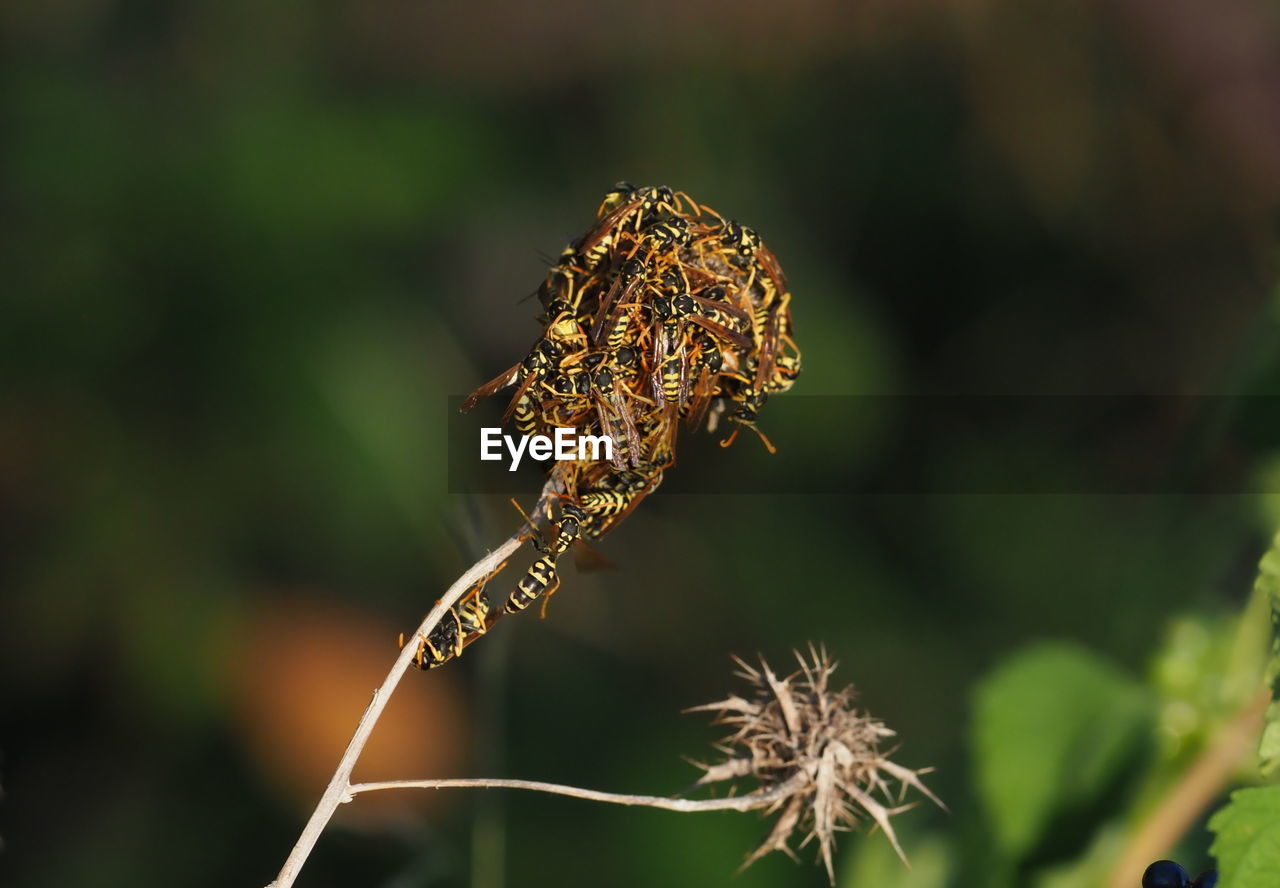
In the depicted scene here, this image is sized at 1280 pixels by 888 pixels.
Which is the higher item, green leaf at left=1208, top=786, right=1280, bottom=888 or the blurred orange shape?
the blurred orange shape

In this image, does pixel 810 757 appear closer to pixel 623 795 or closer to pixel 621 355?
pixel 623 795

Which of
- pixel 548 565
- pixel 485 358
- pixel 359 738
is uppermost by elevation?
pixel 485 358

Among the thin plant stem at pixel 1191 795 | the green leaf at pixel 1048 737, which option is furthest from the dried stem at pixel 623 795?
the thin plant stem at pixel 1191 795

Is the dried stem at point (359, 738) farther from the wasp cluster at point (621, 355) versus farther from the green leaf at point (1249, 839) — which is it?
the green leaf at point (1249, 839)

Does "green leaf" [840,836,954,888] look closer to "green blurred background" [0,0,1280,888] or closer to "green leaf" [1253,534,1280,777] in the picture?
"green blurred background" [0,0,1280,888]

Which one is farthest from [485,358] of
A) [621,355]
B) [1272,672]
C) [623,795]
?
[1272,672]

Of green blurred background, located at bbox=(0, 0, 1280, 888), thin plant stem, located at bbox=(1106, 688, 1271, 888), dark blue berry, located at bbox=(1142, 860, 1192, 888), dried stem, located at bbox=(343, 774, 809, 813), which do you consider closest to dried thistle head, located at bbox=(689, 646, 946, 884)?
dried stem, located at bbox=(343, 774, 809, 813)
